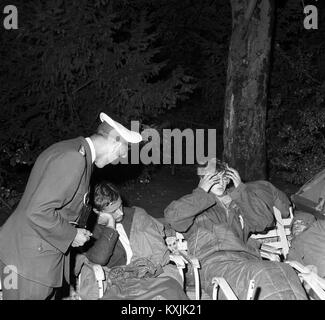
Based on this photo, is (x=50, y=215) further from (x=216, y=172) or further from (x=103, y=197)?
(x=216, y=172)

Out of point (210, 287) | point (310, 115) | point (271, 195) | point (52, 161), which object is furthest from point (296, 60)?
point (52, 161)

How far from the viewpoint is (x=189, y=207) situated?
3857 millimetres

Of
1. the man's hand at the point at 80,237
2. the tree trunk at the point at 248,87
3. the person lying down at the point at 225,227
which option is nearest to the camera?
the man's hand at the point at 80,237

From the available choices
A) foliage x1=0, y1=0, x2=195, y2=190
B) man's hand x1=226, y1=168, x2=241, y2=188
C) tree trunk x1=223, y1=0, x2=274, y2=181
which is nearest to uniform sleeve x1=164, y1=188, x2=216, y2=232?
man's hand x1=226, y1=168, x2=241, y2=188

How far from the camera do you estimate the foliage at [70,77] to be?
271 inches

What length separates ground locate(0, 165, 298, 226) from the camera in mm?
8117

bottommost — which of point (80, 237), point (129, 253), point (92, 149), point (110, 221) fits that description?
point (129, 253)

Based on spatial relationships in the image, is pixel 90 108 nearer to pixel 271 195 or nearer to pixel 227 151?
pixel 227 151

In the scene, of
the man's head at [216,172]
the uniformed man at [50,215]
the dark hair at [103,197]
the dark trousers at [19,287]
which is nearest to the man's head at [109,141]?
the uniformed man at [50,215]

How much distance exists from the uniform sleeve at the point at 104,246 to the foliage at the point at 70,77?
3.85 meters

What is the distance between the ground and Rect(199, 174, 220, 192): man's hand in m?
3.60

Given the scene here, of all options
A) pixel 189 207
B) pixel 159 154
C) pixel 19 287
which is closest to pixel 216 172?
pixel 189 207

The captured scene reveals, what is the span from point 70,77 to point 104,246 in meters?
4.18

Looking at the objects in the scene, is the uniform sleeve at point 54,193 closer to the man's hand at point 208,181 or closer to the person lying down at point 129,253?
the person lying down at point 129,253
